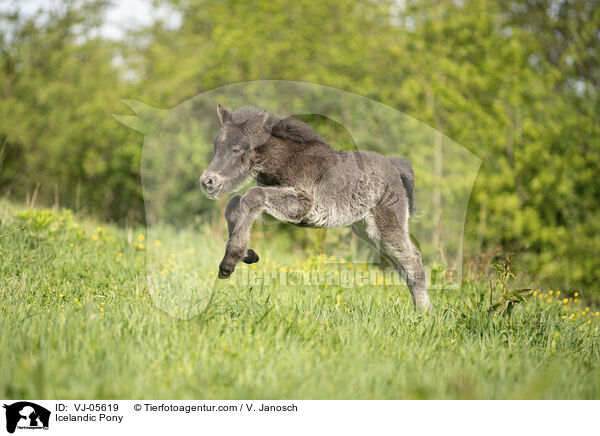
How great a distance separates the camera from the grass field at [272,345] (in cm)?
296

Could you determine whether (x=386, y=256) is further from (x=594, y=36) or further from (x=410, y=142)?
(x=594, y=36)

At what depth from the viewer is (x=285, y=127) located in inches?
156

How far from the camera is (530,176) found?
13.9 metres

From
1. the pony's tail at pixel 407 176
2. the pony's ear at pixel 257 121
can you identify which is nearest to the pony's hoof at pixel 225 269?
the pony's ear at pixel 257 121

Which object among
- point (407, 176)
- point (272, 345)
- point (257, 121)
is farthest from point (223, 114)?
point (407, 176)

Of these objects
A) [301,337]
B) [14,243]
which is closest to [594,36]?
[301,337]

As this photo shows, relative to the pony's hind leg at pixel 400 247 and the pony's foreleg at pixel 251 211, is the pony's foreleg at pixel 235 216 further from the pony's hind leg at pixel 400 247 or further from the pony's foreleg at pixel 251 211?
the pony's hind leg at pixel 400 247

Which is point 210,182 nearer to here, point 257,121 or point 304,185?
point 257,121
